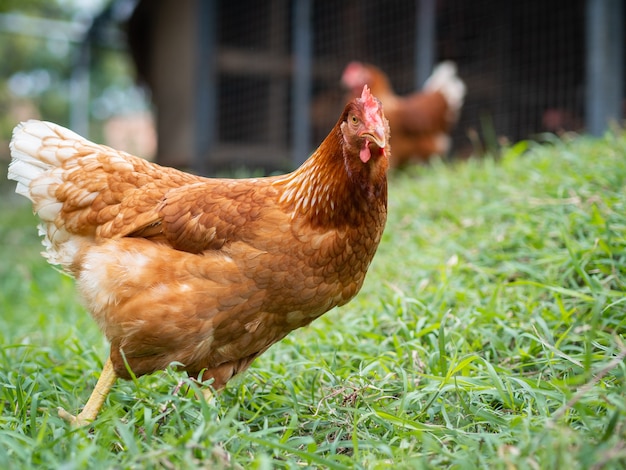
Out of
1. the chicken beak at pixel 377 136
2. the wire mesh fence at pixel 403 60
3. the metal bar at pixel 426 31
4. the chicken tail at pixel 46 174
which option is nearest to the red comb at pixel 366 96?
the chicken beak at pixel 377 136

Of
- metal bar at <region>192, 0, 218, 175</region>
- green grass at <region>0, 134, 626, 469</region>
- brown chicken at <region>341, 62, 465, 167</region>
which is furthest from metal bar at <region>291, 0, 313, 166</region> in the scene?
green grass at <region>0, 134, 626, 469</region>

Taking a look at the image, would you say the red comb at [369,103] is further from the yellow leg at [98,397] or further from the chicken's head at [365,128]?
the yellow leg at [98,397]

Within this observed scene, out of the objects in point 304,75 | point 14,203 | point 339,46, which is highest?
point 339,46

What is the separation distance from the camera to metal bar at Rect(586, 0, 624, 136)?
5012mm

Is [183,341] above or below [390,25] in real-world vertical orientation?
below

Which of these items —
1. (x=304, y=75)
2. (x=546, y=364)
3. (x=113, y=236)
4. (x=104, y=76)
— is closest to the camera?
(x=546, y=364)

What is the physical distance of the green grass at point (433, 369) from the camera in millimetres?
1504

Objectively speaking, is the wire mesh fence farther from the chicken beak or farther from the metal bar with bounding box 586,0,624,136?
the chicken beak

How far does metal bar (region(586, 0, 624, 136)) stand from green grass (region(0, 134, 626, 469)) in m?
1.36

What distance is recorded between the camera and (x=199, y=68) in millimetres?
6625

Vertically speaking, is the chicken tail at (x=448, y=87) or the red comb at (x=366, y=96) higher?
the chicken tail at (x=448, y=87)

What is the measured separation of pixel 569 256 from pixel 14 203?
1023 centimetres

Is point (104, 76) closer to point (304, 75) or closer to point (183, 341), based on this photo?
point (304, 75)

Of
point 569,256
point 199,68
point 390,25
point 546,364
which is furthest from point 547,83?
point 546,364
